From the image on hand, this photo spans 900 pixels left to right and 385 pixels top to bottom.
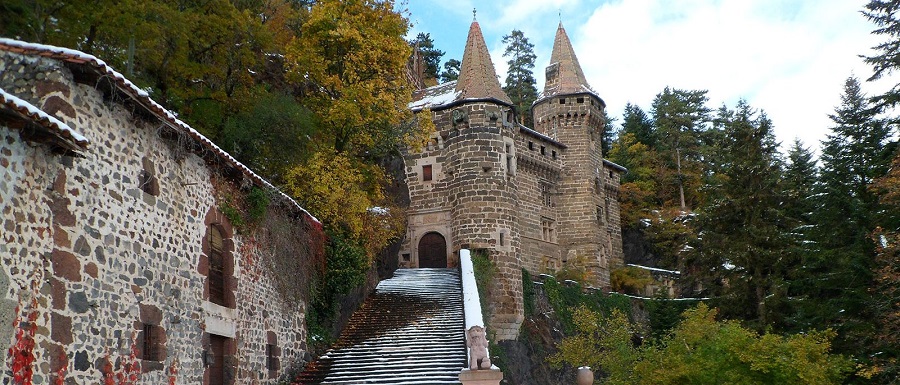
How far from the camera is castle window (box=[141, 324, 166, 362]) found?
11.5m

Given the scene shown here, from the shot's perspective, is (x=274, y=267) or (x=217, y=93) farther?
(x=217, y=93)

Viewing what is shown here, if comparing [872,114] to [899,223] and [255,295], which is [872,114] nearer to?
[899,223]

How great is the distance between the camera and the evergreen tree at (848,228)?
2355 cm

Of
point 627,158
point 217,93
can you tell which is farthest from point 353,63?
point 627,158

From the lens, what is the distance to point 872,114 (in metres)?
26.3

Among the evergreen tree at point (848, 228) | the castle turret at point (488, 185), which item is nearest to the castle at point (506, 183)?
the castle turret at point (488, 185)

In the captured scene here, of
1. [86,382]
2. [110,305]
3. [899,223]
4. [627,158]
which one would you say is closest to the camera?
[86,382]

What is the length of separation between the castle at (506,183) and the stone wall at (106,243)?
1294 centimetres

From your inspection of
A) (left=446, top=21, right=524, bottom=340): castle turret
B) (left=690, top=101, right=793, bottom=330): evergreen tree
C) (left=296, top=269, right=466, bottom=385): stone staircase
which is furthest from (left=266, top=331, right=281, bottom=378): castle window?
(left=690, top=101, right=793, bottom=330): evergreen tree

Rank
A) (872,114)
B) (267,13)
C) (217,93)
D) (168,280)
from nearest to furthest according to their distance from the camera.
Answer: (168,280) < (217,93) < (872,114) < (267,13)

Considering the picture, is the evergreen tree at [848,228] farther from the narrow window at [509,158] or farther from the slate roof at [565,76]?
the slate roof at [565,76]

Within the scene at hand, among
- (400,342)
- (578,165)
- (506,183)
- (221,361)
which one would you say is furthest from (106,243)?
(578,165)

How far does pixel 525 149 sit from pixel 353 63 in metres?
15.4

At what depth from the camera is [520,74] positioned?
63844mm
